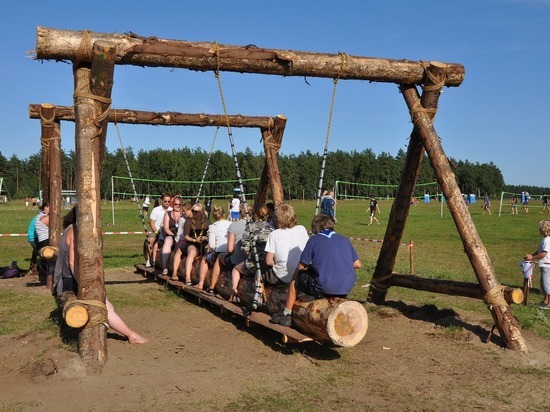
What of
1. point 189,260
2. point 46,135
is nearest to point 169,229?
point 189,260

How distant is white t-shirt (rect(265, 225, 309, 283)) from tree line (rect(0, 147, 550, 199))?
5206 cm

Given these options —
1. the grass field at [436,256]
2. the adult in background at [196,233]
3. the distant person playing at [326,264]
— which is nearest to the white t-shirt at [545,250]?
the grass field at [436,256]

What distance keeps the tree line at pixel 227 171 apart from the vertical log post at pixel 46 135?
46.4 meters

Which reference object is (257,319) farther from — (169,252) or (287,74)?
(169,252)

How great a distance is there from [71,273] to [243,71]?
3.08 m

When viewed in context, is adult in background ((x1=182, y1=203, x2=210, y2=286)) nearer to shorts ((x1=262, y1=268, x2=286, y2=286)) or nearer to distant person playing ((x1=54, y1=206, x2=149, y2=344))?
shorts ((x1=262, y1=268, x2=286, y2=286))

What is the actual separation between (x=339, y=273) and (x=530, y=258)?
4.17 metres

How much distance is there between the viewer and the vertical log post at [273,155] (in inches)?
433

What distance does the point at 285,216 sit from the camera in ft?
22.2

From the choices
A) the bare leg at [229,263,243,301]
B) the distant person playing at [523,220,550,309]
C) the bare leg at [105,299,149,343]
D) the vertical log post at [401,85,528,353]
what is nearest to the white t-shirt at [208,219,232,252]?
the bare leg at [229,263,243,301]

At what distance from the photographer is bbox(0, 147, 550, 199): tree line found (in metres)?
70.8

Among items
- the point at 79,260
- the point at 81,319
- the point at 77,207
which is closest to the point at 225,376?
the point at 81,319

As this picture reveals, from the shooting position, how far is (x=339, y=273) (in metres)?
5.94

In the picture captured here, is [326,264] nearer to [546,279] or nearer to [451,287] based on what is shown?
[451,287]
